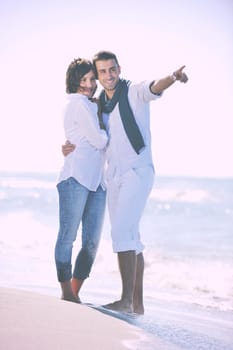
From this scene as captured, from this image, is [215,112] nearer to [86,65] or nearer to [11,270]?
[11,270]

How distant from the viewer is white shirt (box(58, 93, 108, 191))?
3.05 meters

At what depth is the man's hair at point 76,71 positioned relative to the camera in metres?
3.14

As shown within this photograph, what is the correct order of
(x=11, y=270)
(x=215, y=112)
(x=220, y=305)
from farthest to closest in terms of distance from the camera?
(x=215, y=112), (x=11, y=270), (x=220, y=305)

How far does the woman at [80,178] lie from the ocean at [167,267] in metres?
0.44

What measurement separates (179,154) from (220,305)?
49.9 ft

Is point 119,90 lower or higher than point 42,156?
higher

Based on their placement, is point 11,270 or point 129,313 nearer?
point 129,313

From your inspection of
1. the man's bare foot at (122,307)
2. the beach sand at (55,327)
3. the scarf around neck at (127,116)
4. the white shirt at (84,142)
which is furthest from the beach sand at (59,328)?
the scarf around neck at (127,116)

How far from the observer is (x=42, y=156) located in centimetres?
2041

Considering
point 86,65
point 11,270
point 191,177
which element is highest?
point 86,65

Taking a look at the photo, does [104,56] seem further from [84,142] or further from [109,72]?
[84,142]

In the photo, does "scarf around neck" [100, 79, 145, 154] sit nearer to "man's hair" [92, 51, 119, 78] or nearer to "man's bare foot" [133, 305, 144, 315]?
"man's hair" [92, 51, 119, 78]

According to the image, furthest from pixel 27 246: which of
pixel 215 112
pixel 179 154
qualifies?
pixel 179 154

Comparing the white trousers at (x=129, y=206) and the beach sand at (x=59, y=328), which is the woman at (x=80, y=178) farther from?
the beach sand at (x=59, y=328)
